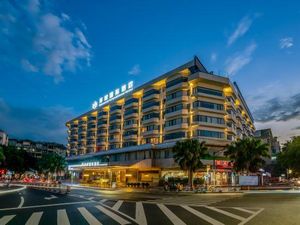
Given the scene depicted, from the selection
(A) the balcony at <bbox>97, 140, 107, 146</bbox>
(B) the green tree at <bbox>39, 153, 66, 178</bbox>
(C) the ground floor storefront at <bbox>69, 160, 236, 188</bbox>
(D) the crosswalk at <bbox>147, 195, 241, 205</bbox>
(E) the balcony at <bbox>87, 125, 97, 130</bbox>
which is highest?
(E) the balcony at <bbox>87, 125, 97, 130</bbox>

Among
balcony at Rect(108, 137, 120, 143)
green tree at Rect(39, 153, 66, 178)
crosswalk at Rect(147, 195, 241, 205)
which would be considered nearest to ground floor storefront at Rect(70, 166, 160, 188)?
balcony at Rect(108, 137, 120, 143)

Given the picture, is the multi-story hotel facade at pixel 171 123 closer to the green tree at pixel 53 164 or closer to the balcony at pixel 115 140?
the balcony at pixel 115 140

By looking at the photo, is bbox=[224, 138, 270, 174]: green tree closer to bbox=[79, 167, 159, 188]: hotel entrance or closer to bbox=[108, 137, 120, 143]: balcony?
bbox=[79, 167, 159, 188]: hotel entrance

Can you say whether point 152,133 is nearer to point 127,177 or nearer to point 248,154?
point 127,177

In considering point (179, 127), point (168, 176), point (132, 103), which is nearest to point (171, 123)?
point (179, 127)

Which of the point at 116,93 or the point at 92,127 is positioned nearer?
the point at 116,93

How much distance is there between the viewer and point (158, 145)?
239 feet

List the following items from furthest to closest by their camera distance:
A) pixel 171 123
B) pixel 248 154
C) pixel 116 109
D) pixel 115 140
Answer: pixel 116 109 < pixel 115 140 < pixel 171 123 < pixel 248 154

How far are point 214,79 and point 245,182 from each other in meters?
26.6

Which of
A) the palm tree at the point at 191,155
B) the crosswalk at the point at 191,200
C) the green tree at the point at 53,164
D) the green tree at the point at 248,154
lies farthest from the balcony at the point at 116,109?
the crosswalk at the point at 191,200

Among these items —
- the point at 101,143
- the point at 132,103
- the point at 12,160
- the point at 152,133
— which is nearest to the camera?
the point at 152,133

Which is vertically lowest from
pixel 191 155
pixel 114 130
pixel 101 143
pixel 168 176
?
pixel 168 176

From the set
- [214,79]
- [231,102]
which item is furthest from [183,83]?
[231,102]

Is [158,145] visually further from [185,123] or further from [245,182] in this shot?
[245,182]
